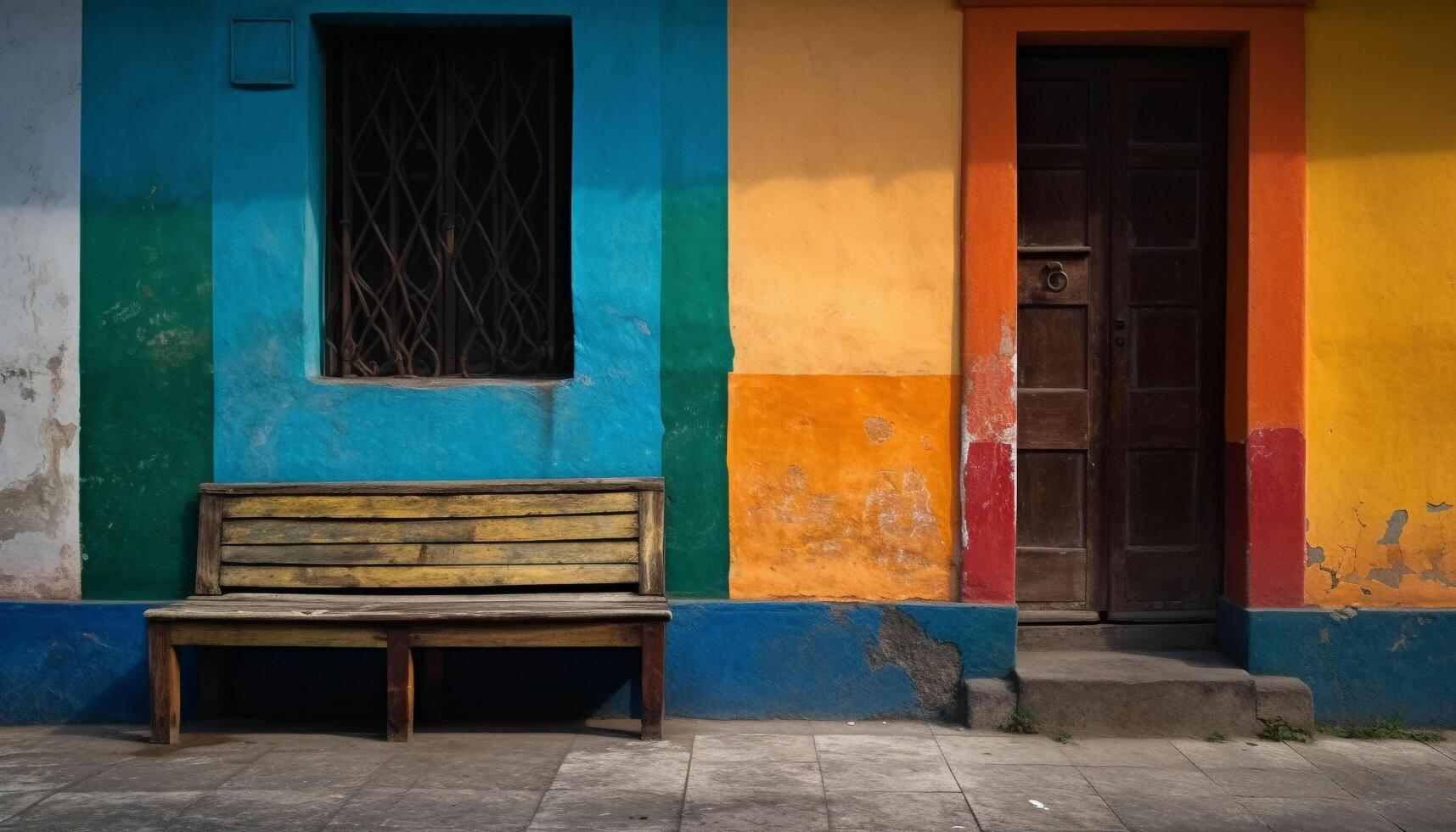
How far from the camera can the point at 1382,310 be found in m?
6.14

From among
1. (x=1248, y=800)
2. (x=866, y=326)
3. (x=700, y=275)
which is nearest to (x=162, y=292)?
(x=700, y=275)

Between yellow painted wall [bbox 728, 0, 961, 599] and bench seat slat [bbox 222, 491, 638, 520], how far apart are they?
57 cm

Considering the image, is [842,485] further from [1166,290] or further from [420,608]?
[420,608]

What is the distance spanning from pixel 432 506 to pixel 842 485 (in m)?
1.74

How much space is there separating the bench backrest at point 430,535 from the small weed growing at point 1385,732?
2.88 meters

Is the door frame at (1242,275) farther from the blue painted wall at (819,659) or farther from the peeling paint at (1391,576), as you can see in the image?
the peeling paint at (1391,576)

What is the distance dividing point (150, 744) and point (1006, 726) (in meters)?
3.45

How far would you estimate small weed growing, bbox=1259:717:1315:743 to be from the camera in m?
5.89

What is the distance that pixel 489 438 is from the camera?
617 centimetres

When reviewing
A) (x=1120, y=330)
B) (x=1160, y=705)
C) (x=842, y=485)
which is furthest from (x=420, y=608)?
(x=1120, y=330)

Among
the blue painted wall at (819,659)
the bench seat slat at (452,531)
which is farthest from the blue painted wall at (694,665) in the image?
the bench seat slat at (452,531)

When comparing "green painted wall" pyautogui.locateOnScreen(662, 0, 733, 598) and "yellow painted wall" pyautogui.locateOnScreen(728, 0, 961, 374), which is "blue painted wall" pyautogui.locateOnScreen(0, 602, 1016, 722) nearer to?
"green painted wall" pyautogui.locateOnScreen(662, 0, 733, 598)

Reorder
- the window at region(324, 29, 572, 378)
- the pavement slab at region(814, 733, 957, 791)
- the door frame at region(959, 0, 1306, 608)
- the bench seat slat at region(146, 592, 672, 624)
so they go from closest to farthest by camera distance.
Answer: the pavement slab at region(814, 733, 957, 791)
the bench seat slat at region(146, 592, 672, 624)
the door frame at region(959, 0, 1306, 608)
the window at region(324, 29, 572, 378)

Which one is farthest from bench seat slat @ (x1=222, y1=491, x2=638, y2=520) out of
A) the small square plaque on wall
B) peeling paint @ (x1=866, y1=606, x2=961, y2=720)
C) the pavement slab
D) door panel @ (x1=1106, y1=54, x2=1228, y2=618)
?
door panel @ (x1=1106, y1=54, x2=1228, y2=618)
